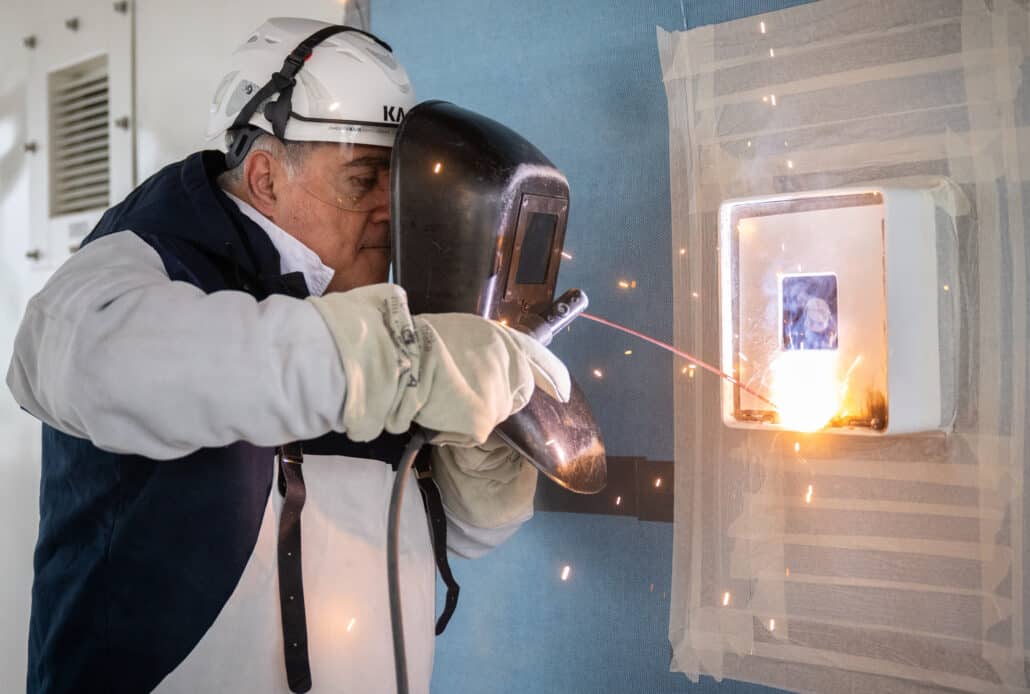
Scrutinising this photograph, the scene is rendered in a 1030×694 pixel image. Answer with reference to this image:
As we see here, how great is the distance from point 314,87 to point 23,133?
1.66 meters

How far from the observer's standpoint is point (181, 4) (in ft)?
6.75

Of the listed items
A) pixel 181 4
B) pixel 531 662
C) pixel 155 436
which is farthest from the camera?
pixel 181 4

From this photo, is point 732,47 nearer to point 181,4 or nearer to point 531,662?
point 531,662

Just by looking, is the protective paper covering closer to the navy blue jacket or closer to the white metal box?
the white metal box

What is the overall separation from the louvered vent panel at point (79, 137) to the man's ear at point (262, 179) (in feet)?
4.07

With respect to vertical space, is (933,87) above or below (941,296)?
above

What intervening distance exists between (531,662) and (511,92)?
100cm

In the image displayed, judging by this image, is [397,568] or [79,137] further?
[79,137]

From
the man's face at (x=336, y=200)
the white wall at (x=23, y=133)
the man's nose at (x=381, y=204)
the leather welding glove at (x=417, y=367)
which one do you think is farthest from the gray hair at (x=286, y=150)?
the white wall at (x=23, y=133)

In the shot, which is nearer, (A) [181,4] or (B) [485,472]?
(B) [485,472]

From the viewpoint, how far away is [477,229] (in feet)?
3.36

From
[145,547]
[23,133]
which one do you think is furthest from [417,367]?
[23,133]

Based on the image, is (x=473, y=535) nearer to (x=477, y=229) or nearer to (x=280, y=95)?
(x=477, y=229)

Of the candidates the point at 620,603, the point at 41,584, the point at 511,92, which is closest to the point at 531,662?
the point at 620,603
